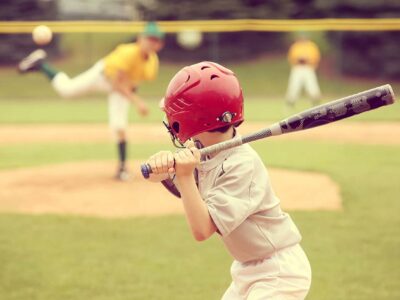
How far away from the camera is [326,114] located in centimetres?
345

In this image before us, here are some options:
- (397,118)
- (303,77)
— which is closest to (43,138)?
(303,77)

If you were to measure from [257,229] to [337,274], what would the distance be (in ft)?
7.44

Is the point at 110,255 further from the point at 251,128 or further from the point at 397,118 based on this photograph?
the point at 397,118

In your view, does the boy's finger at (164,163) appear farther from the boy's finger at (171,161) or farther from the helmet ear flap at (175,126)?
the helmet ear flap at (175,126)

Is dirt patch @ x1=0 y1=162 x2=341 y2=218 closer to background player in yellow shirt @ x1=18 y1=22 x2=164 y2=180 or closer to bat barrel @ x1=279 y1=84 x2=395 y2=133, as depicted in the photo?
background player in yellow shirt @ x1=18 y1=22 x2=164 y2=180

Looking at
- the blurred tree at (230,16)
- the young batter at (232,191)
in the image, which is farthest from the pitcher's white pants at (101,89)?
the blurred tree at (230,16)

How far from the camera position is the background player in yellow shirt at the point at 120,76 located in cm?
929

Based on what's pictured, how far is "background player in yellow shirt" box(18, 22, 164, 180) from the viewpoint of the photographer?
9.29m

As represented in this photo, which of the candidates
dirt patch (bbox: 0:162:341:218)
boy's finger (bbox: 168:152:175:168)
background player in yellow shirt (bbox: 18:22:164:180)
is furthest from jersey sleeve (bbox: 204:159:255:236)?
background player in yellow shirt (bbox: 18:22:164:180)

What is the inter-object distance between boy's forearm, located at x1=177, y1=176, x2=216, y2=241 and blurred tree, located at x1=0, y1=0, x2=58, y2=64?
79.9 feet

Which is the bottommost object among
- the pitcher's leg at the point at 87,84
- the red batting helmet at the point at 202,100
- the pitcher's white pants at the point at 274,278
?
the pitcher's white pants at the point at 274,278

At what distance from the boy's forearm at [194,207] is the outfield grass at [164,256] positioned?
1924 mm

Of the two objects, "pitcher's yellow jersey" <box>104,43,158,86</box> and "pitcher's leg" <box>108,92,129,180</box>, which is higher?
"pitcher's yellow jersey" <box>104,43,158,86</box>

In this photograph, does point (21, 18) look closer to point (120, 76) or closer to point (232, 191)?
point (120, 76)
